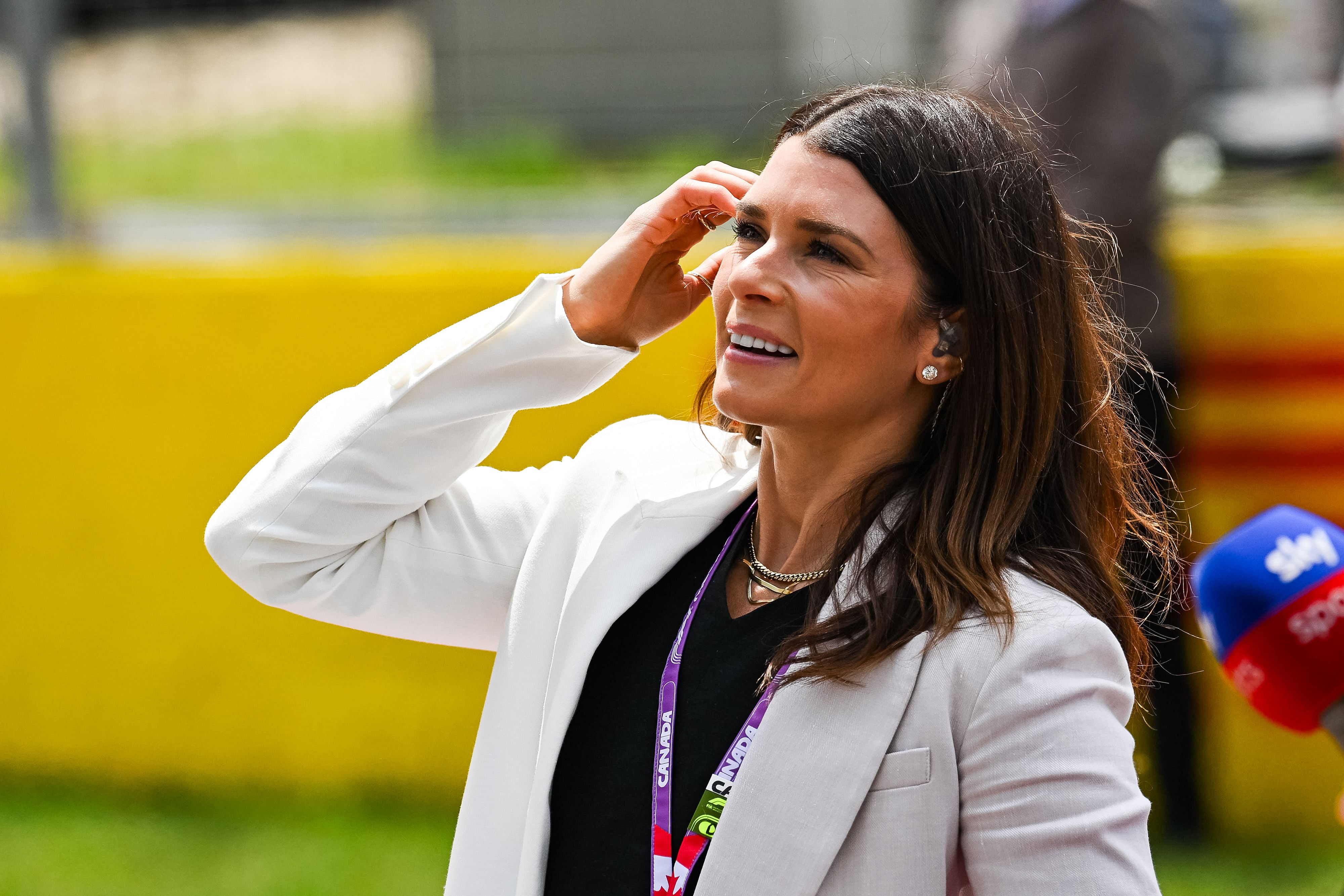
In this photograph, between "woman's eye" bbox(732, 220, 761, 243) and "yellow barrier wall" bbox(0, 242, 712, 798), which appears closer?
"woman's eye" bbox(732, 220, 761, 243)

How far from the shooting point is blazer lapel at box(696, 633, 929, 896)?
1525 millimetres

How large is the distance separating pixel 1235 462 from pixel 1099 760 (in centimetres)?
246

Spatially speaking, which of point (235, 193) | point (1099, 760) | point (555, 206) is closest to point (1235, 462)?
point (555, 206)

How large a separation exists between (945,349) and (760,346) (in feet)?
0.70

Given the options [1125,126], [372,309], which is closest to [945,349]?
[1125,126]

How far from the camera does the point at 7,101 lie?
430cm

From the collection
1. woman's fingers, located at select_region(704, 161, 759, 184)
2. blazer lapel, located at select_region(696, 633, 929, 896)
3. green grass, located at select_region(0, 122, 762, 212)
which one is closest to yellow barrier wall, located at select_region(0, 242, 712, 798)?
green grass, located at select_region(0, 122, 762, 212)

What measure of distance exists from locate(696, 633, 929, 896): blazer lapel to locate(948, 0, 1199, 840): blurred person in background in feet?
7.03

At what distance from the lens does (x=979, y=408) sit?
1.73m

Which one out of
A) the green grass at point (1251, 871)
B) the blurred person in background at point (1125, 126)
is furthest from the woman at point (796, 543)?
the green grass at point (1251, 871)

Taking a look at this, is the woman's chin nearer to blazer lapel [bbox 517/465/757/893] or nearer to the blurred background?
blazer lapel [bbox 517/465/757/893]

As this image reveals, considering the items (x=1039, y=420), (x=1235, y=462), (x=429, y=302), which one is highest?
(x=1039, y=420)

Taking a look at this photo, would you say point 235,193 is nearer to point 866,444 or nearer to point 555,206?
point 555,206

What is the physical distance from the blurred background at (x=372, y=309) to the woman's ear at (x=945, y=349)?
1.88m
